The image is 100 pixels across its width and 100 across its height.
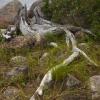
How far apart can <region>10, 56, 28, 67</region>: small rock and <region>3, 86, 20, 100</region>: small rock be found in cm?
100

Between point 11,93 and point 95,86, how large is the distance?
1381 millimetres

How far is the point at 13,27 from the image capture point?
11.4 m

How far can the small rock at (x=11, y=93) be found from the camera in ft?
23.3

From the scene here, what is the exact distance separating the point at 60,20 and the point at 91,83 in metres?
3.79

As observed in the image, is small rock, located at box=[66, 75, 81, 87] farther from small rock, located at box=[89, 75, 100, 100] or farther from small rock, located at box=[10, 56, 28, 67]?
small rock, located at box=[10, 56, 28, 67]

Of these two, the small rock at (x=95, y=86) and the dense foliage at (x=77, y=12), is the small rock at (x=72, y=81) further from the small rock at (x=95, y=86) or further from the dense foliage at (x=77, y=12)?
the dense foliage at (x=77, y=12)

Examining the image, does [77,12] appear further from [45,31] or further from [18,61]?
[18,61]

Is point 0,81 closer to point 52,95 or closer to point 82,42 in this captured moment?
point 52,95

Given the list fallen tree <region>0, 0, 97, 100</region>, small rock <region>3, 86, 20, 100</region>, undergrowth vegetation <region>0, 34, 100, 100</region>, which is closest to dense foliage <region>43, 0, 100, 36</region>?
fallen tree <region>0, 0, 97, 100</region>

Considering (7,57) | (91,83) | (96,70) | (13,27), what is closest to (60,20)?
(13,27)

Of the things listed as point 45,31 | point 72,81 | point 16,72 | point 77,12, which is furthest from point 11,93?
point 77,12

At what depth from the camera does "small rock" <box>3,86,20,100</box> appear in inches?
279

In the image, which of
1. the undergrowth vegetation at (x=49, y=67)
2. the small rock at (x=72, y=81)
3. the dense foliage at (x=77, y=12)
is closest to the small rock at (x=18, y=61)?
the undergrowth vegetation at (x=49, y=67)

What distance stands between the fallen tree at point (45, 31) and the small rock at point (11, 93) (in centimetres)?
36
